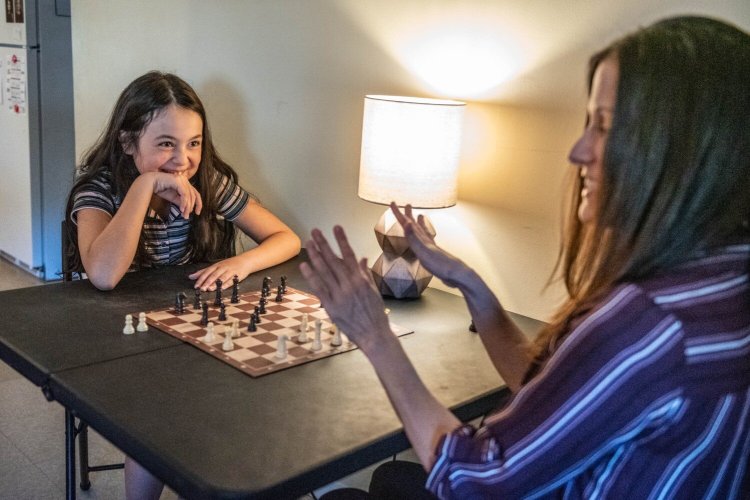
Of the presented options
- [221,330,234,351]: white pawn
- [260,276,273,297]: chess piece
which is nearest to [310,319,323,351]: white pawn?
[221,330,234,351]: white pawn

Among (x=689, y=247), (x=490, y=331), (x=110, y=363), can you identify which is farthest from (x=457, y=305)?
(x=689, y=247)

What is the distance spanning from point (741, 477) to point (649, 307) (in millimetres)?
294

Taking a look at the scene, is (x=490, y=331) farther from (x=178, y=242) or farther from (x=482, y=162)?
(x=178, y=242)

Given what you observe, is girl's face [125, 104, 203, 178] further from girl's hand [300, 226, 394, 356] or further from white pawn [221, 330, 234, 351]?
girl's hand [300, 226, 394, 356]

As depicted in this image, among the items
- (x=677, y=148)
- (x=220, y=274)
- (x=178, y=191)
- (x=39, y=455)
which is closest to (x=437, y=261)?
(x=677, y=148)

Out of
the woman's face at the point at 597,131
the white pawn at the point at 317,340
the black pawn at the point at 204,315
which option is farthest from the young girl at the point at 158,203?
the woman's face at the point at 597,131

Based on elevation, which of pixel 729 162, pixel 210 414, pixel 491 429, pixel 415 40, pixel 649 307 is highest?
pixel 415 40

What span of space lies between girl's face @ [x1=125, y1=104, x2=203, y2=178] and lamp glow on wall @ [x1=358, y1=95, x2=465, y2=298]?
0.54 m

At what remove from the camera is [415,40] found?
2086 mm

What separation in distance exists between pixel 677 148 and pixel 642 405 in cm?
32

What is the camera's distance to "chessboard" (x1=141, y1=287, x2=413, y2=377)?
4.75ft

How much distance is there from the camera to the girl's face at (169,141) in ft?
6.80

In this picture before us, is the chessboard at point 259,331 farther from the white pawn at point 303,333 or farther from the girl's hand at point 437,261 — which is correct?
the girl's hand at point 437,261

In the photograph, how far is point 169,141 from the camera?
6.84 ft
